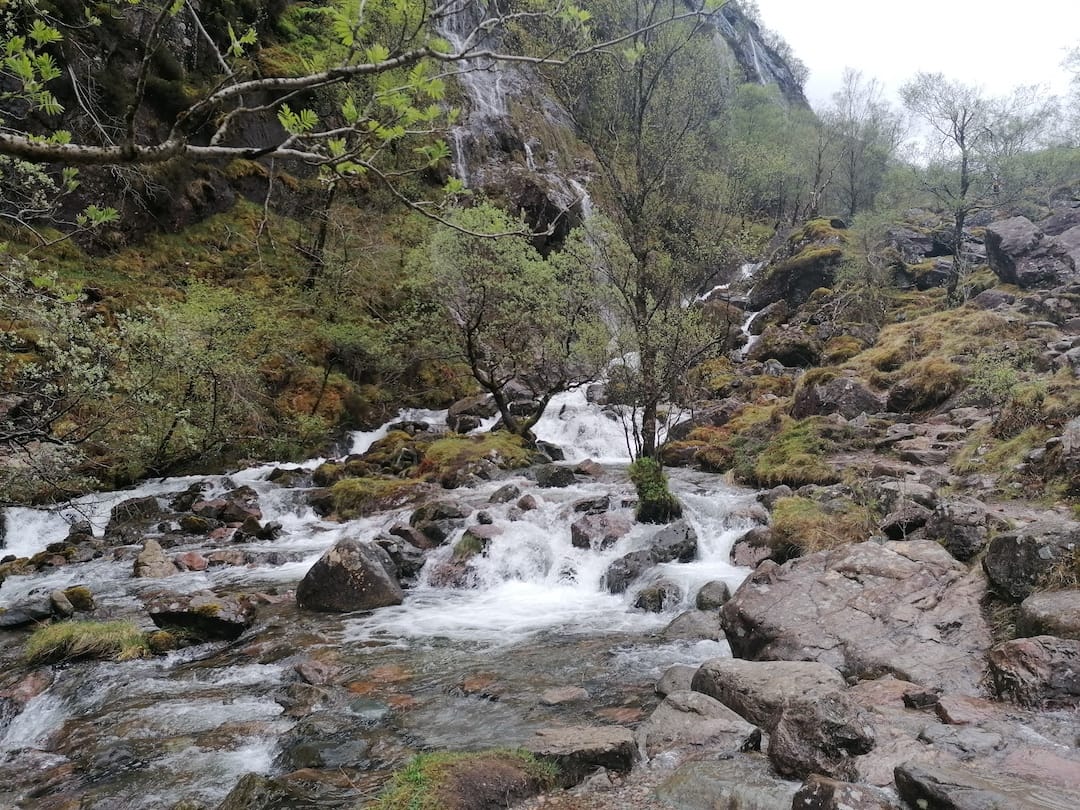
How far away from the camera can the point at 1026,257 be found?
91.4 feet

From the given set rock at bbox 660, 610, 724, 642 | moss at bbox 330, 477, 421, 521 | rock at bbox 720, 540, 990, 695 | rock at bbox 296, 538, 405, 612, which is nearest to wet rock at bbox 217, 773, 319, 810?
rock at bbox 720, 540, 990, 695

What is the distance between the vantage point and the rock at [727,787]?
430 cm

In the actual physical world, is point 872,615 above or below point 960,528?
below

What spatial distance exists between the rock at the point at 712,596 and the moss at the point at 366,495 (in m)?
9.48

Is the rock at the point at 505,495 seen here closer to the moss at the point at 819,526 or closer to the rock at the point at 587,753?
the moss at the point at 819,526

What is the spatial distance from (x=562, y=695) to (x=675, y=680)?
1307 millimetres

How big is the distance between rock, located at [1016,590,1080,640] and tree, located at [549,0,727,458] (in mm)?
9736

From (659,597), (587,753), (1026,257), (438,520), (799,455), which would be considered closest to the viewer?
(587,753)

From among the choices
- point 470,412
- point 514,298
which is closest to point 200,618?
point 514,298

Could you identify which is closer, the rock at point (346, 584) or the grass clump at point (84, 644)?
the grass clump at point (84, 644)

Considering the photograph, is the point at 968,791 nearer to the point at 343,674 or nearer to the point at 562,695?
the point at 562,695

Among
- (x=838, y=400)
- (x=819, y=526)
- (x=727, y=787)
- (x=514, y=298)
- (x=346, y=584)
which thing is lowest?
(x=346, y=584)

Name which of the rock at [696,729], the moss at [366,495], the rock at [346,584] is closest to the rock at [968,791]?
the rock at [696,729]

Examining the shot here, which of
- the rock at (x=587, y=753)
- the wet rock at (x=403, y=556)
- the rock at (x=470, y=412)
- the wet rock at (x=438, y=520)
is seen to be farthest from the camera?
the rock at (x=470, y=412)
